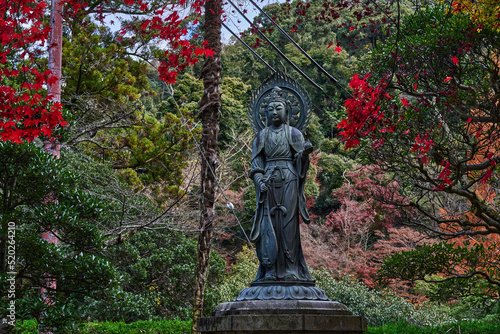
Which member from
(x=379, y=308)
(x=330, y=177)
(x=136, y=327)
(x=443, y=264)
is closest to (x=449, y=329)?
(x=443, y=264)

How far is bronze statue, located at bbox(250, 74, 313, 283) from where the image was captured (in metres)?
5.02

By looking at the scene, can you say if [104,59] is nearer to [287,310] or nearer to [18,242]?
[18,242]

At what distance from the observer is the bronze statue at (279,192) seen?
502 centimetres

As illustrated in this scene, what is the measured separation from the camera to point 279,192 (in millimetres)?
5234

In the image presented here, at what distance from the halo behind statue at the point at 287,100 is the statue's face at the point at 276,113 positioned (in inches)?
6.3

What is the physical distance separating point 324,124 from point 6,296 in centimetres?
2229

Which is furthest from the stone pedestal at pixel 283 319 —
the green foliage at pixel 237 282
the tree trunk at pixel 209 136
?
the green foliage at pixel 237 282

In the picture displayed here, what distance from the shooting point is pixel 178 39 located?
8219mm

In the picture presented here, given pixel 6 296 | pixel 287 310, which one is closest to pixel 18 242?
pixel 6 296

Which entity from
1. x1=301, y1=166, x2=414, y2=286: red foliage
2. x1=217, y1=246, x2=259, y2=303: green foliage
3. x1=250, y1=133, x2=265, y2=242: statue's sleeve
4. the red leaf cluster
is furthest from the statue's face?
x1=301, y1=166, x2=414, y2=286: red foliage

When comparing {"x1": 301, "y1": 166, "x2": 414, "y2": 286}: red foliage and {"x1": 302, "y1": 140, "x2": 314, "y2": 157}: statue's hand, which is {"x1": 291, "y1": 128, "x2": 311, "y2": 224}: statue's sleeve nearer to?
{"x1": 302, "y1": 140, "x2": 314, "y2": 157}: statue's hand

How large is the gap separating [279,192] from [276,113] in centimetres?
98

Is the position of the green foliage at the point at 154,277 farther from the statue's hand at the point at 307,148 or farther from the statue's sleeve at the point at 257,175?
the statue's hand at the point at 307,148

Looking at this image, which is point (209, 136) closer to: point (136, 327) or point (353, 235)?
point (136, 327)
